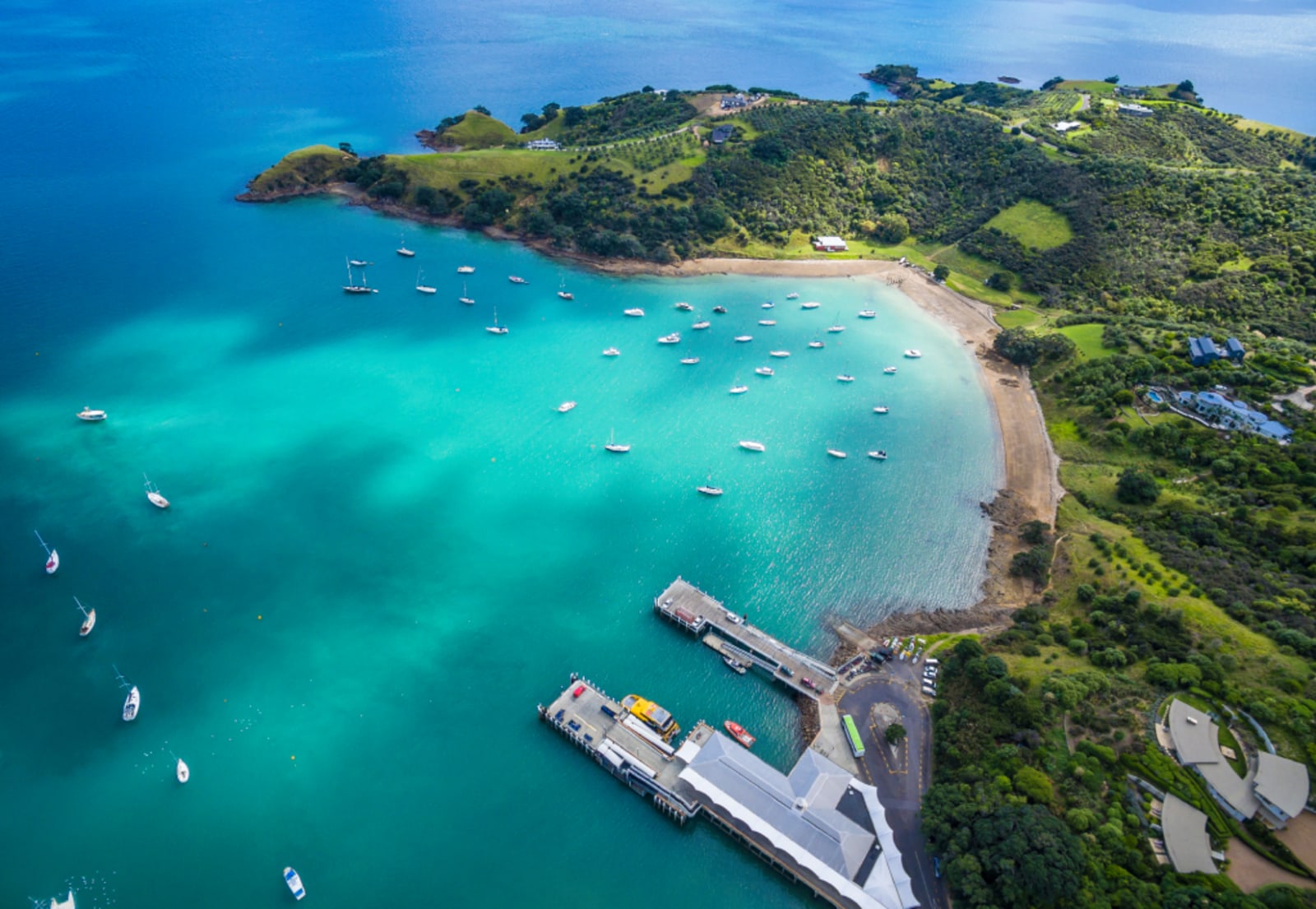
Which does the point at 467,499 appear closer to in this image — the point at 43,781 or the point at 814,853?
the point at 43,781

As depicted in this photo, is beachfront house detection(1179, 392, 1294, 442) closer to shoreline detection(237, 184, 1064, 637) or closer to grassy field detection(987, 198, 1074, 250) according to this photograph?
shoreline detection(237, 184, 1064, 637)

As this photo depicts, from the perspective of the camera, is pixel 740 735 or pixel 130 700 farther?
pixel 740 735

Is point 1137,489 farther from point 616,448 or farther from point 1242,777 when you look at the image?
point 616,448

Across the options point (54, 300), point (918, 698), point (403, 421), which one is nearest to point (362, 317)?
point (403, 421)

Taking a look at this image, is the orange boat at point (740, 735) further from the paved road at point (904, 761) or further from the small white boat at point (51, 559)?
the small white boat at point (51, 559)

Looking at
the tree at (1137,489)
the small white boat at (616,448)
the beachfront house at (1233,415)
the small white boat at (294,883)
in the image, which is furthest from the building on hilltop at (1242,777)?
the small white boat at (616,448)

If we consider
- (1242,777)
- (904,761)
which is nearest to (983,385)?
(1242,777)
